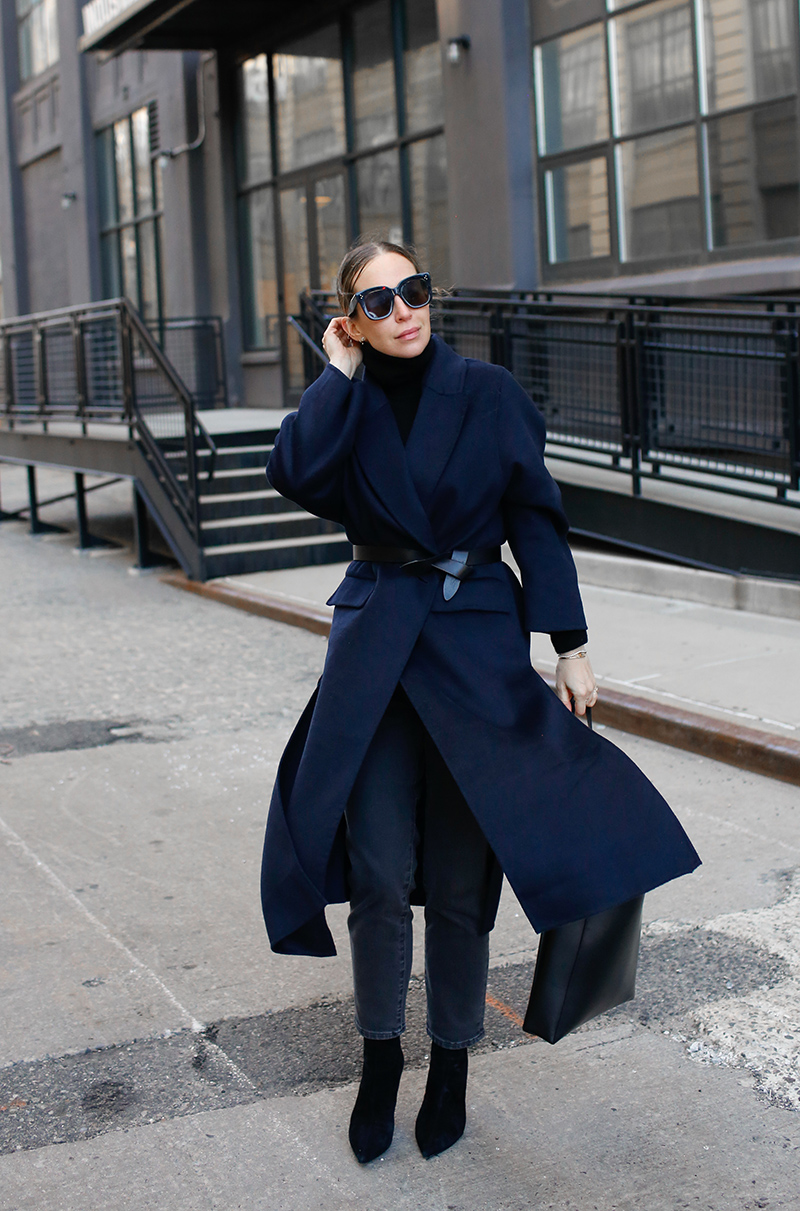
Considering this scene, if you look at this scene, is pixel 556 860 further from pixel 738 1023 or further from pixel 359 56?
pixel 359 56

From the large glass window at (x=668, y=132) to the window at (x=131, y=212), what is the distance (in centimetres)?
943

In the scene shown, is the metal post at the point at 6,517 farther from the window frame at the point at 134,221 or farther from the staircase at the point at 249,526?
the staircase at the point at 249,526

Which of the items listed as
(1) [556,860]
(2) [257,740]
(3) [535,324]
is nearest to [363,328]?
(1) [556,860]

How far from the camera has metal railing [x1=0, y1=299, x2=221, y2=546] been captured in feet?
35.8

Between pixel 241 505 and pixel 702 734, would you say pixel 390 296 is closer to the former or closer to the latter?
pixel 702 734

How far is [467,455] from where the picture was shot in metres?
2.70

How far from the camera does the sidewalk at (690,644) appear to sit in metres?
6.00

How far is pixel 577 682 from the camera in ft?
9.34

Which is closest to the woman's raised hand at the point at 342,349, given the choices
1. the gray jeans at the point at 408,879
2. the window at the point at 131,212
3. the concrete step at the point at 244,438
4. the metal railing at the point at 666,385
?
the gray jeans at the point at 408,879

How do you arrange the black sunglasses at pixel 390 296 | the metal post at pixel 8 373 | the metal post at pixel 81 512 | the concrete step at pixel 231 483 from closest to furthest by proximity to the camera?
the black sunglasses at pixel 390 296 → the concrete step at pixel 231 483 → the metal post at pixel 81 512 → the metal post at pixel 8 373

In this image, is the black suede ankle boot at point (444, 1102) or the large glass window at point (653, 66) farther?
the large glass window at point (653, 66)

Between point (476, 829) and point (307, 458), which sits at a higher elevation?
point (307, 458)

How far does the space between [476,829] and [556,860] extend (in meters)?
0.20

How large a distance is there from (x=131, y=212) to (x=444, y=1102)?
20.9 meters
